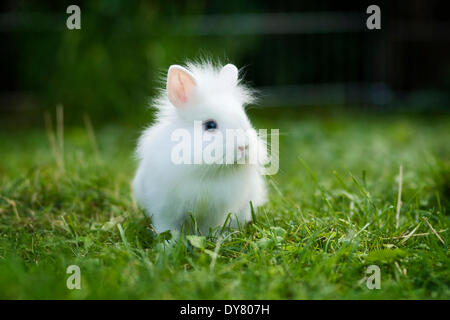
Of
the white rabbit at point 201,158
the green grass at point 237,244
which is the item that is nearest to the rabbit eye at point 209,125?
the white rabbit at point 201,158

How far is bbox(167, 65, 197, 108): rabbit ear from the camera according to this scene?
2.17m

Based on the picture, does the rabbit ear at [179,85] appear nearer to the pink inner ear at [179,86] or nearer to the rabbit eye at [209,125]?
the pink inner ear at [179,86]

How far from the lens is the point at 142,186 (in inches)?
99.3

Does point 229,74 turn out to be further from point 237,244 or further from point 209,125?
point 237,244

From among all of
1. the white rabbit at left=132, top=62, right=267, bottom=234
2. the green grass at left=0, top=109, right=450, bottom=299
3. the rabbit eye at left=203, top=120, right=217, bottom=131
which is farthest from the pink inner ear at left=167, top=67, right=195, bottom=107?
the green grass at left=0, top=109, right=450, bottom=299

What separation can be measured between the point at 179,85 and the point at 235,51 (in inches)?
207

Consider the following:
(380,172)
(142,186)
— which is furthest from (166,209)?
(380,172)

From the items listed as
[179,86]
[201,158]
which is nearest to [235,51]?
[179,86]

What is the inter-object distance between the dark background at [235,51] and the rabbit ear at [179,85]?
3.69 metres

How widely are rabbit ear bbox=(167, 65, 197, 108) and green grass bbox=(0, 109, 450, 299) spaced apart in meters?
0.66

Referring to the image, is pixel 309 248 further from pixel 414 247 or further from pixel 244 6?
pixel 244 6

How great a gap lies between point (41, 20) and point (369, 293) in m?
6.49

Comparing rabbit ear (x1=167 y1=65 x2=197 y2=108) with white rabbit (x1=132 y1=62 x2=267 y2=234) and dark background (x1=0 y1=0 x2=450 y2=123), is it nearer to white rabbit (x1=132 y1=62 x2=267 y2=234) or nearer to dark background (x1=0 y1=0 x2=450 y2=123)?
white rabbit (x1=132 y1=62 x2=267 y2=234)

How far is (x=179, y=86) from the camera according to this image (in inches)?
87.1
